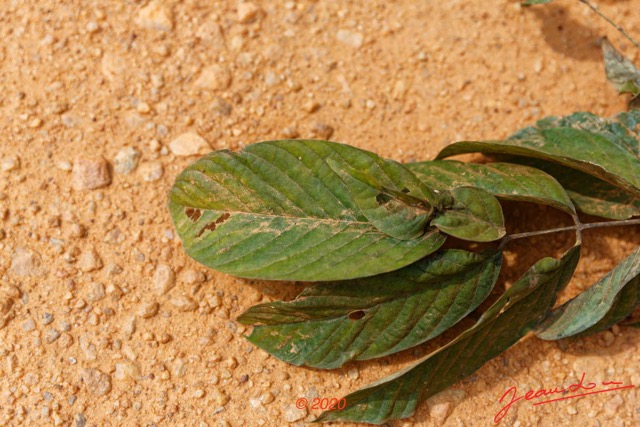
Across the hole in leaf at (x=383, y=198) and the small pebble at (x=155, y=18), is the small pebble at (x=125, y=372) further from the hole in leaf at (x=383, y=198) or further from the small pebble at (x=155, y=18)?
the small pebble at (x=155, y=18)

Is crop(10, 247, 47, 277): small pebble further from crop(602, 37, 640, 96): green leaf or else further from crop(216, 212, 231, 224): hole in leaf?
crop(602, 37, 640, 96): green leaf

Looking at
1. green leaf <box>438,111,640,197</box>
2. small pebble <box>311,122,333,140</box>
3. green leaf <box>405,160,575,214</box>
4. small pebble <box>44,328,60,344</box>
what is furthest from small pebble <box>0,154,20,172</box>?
green leaf <box>438,111,640,197</box>

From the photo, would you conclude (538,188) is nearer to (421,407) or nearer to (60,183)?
(421,407)

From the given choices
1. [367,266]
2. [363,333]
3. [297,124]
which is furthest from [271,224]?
[297,124]

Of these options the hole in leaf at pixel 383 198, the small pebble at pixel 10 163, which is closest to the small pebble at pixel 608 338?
the hole in leaf at pixel 383 198

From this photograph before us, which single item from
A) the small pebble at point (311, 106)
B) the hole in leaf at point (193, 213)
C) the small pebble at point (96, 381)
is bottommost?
the small pebble at point (96, 381)

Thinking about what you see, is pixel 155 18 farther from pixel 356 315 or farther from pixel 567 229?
pixel 567 229
